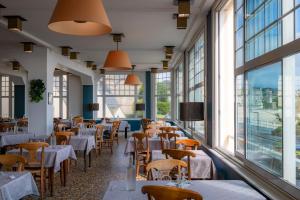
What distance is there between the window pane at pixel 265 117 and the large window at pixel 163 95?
11.2 meters

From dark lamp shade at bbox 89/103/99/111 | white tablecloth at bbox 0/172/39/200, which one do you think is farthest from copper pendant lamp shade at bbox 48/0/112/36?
dark lamp shade at bbox 89/103/99/111

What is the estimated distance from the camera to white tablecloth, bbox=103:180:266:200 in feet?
8.41

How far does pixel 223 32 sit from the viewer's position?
5137 mm

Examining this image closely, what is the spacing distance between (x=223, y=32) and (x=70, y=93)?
36.7 feet

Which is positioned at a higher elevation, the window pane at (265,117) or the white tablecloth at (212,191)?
the window pane at (265,117)

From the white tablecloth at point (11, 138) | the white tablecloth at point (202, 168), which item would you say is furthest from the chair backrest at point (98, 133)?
the white tablecloth at point (202, 168)

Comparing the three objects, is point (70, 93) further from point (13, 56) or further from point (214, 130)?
point (214, 130)

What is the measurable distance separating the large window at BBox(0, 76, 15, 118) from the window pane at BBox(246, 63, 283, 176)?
14.4m

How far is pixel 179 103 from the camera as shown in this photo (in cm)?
630

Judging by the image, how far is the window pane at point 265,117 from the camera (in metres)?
2.90

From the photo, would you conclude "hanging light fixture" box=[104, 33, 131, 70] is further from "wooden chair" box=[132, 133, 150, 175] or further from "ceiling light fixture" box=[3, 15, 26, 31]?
"ceiling light fixture" box=[3, 15, 26, 31]

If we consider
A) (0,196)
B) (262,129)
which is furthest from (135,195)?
(262,129)

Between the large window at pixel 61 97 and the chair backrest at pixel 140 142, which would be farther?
the large window at pixel 61 97

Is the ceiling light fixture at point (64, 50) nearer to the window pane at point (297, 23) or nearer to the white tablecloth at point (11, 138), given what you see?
the white tablecloth at point (11, 138)
